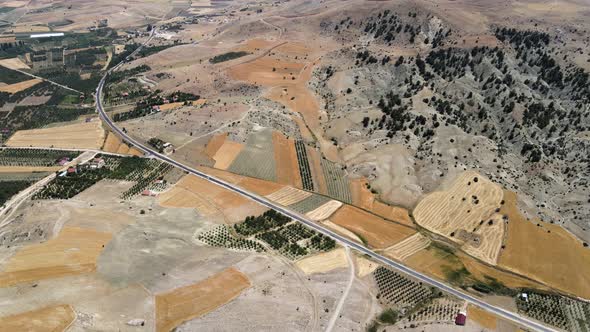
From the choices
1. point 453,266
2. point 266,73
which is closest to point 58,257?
point 453,266

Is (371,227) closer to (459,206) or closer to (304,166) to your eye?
(459,206)

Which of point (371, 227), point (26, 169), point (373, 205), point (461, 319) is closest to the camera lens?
point (461, 319)

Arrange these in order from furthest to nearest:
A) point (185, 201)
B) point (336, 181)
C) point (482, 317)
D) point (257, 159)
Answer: point (257, 159) < point (336, 181) < point (185, 201) < point (482, 317)

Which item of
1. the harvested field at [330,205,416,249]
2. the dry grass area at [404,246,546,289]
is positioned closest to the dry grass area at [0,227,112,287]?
the harvested field at [330,205,416,249]

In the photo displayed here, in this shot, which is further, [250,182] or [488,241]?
[250,182]

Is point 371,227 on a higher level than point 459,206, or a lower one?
lower

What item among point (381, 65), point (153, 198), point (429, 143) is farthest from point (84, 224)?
point (381, 65)

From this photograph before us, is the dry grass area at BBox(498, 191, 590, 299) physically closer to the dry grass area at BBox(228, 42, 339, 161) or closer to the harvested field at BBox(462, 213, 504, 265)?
the harvested field at BBox(462, 213, 504, 265)
